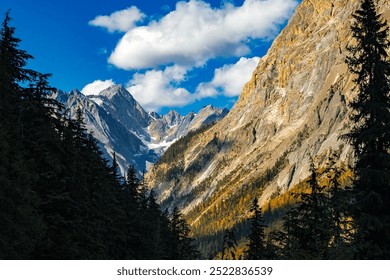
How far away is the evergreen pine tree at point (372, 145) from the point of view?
18953 mm

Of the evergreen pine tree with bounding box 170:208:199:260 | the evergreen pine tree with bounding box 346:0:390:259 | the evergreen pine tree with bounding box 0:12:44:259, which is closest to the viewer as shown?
the evergreen pine tree with bounding box 0:12:44:259

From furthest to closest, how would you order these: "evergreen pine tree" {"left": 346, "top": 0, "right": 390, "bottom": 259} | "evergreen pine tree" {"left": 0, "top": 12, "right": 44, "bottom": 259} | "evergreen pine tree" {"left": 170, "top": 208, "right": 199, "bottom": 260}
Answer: "evergreen pine tree" {"left": 170, "top": 208, "right": 199, "bottom": 260} < "evergreen pine tree" {"left": 346, "top": 0, "right": 390, "bottom": 259} < "evergreen pine tree" {"left": 0, "top": 12, "right": 44, "bottom": 259}

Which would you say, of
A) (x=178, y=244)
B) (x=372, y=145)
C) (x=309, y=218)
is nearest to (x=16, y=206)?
(x=372, y=145)

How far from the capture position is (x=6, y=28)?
91.2 feet

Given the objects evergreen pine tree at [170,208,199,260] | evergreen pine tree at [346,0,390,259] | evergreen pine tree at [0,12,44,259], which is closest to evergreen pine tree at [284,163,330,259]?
evergreen pine tree at [346,0,390,259]

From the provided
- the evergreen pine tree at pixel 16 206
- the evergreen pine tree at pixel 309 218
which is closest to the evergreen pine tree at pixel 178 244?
the evergreen pine tree at pixel 309 218

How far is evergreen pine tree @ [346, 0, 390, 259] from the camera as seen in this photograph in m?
19.0

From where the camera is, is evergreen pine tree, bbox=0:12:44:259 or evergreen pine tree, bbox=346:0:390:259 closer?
evergreen pine tree, bbox=0:12:44:259

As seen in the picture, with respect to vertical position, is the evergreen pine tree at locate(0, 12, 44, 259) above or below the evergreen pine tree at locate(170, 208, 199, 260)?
below

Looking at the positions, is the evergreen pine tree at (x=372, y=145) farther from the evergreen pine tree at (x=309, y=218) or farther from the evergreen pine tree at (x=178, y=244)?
the evergreen pine tree at (x=178, y=244)

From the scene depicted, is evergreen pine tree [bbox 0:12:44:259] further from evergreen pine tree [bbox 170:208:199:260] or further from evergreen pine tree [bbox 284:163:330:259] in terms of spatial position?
evergreen pine tree [bbox 170:208:199:260]

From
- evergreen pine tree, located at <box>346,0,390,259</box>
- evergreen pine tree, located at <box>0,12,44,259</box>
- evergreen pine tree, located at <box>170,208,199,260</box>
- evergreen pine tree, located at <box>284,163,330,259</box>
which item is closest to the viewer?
evergreen pine tree, located at <box>0,12,44,259</box>

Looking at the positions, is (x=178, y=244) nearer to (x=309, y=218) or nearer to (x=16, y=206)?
(x=309, y=218)

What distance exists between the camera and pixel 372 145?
20250mm
